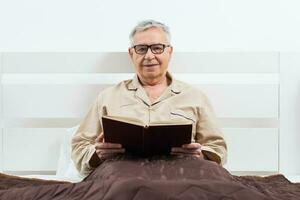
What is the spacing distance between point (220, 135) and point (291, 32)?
0.83 metres

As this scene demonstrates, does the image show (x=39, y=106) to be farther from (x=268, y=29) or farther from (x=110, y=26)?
(x=268, y=29)

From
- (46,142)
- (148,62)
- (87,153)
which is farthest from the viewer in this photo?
(46,142)

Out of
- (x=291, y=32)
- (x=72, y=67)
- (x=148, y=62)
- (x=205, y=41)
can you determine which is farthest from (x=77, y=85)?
(x=291, y=32)

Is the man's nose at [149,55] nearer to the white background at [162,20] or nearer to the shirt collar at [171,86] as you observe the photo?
the shirt collar at [171,86]

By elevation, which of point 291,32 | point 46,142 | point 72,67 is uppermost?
point 291,32

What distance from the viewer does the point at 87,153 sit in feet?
6.16

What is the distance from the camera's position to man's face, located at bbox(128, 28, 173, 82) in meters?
2.06

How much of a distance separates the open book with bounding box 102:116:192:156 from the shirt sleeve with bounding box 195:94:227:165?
0.29 m

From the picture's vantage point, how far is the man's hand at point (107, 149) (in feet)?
5.66

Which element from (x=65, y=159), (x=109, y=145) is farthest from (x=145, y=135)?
(x=65, y=159)

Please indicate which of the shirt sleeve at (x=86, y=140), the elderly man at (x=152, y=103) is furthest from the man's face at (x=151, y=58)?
the shirt sleeve at (x=86, y=140)

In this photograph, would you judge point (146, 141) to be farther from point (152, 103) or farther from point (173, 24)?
point (173, 24)

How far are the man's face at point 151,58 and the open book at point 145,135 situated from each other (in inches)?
18.3

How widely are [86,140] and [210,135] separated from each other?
498 millimetres
